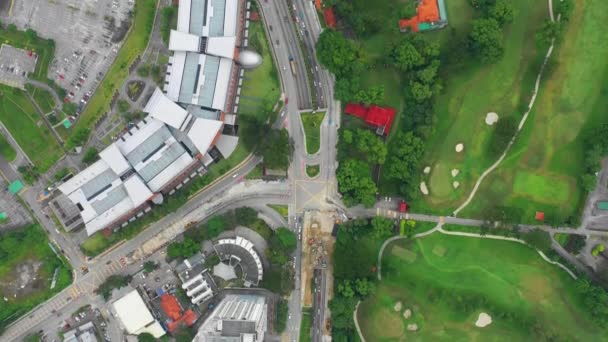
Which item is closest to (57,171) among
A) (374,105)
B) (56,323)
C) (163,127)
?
(163,127)

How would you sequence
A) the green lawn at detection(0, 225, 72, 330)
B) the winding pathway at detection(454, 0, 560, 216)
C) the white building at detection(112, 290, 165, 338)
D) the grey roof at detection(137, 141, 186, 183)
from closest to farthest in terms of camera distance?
the grey roof at detection(137, 141, 186, 183), the winding pathway at detection(454, 0, 560, 216), the white building at detection(112, 290, 165, 338), the green lawn at detection(0, 225, 72, 330)

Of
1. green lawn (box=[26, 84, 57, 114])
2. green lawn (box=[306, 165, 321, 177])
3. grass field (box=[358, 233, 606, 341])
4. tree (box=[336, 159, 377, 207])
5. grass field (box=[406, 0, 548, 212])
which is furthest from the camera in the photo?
green lawn (box=[26, 84, 57, 114])

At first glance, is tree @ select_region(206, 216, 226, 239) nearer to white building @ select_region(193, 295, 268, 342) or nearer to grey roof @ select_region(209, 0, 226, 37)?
white building @ select_region(193, 295, 268, 342)

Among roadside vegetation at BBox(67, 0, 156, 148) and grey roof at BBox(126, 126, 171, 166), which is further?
roadside vegetation at BBox(67, 0, 156, 148)

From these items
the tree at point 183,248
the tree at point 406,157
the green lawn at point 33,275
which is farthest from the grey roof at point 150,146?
the tree at point 406,157

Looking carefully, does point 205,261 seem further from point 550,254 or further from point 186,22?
point 550,254

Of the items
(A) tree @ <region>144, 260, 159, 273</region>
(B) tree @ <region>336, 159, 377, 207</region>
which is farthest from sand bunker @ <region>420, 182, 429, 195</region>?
(A) tree @ <region>144, 260, 159, 273</region>
